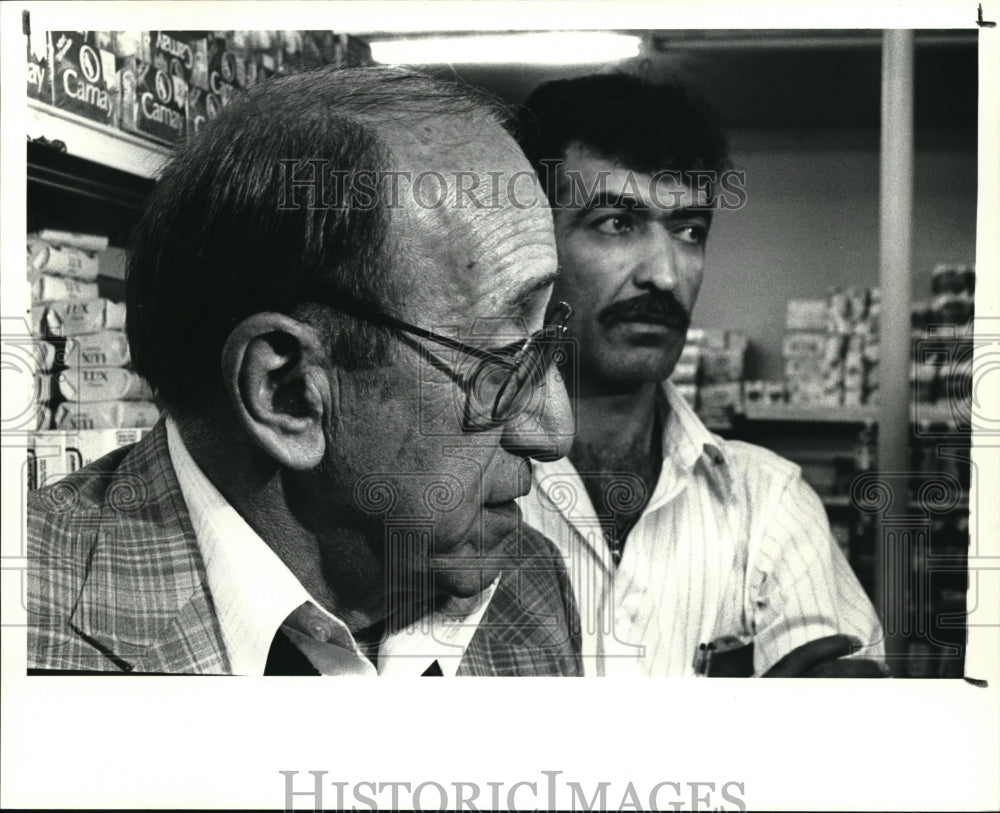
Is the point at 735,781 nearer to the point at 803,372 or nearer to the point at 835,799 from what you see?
the point at 835,799

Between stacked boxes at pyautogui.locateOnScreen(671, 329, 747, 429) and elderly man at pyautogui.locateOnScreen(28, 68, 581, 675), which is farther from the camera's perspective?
stacked boxes at pyautogui.locateOnScreen(671, 329, 747, 429)

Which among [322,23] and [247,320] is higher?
Answer: [322,23]

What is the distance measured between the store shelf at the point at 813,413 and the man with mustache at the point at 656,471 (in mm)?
101

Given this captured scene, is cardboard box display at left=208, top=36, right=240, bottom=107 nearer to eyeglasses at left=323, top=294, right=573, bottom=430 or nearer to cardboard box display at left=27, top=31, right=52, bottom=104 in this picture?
cardboard box display at left=27, top=31, right=52, bottom=104

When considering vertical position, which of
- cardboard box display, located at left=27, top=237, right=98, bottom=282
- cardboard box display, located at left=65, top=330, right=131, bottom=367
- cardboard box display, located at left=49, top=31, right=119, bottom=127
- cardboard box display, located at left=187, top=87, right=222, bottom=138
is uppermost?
cardboard box display, located at left=49, top=31, right=119, bottom=127

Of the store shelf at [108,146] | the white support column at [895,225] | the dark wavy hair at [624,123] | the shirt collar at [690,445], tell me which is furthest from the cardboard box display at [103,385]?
the white support column at [895,225]

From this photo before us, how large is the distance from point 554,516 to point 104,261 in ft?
4.20

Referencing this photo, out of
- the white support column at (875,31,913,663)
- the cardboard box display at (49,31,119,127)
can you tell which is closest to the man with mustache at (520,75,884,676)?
the white support column at (875,31,913,663)

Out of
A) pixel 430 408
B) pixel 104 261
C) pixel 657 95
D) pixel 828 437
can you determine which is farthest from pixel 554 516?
pixel 104 261

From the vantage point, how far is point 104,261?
108 inches

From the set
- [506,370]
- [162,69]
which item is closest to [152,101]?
[162,69]

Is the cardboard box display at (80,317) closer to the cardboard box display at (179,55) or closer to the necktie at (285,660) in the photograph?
the cardboard box display at (179,55)

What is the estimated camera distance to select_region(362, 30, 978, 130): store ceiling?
2717mm

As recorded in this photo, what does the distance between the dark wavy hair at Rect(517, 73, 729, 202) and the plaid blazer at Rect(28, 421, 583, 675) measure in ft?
3.14
